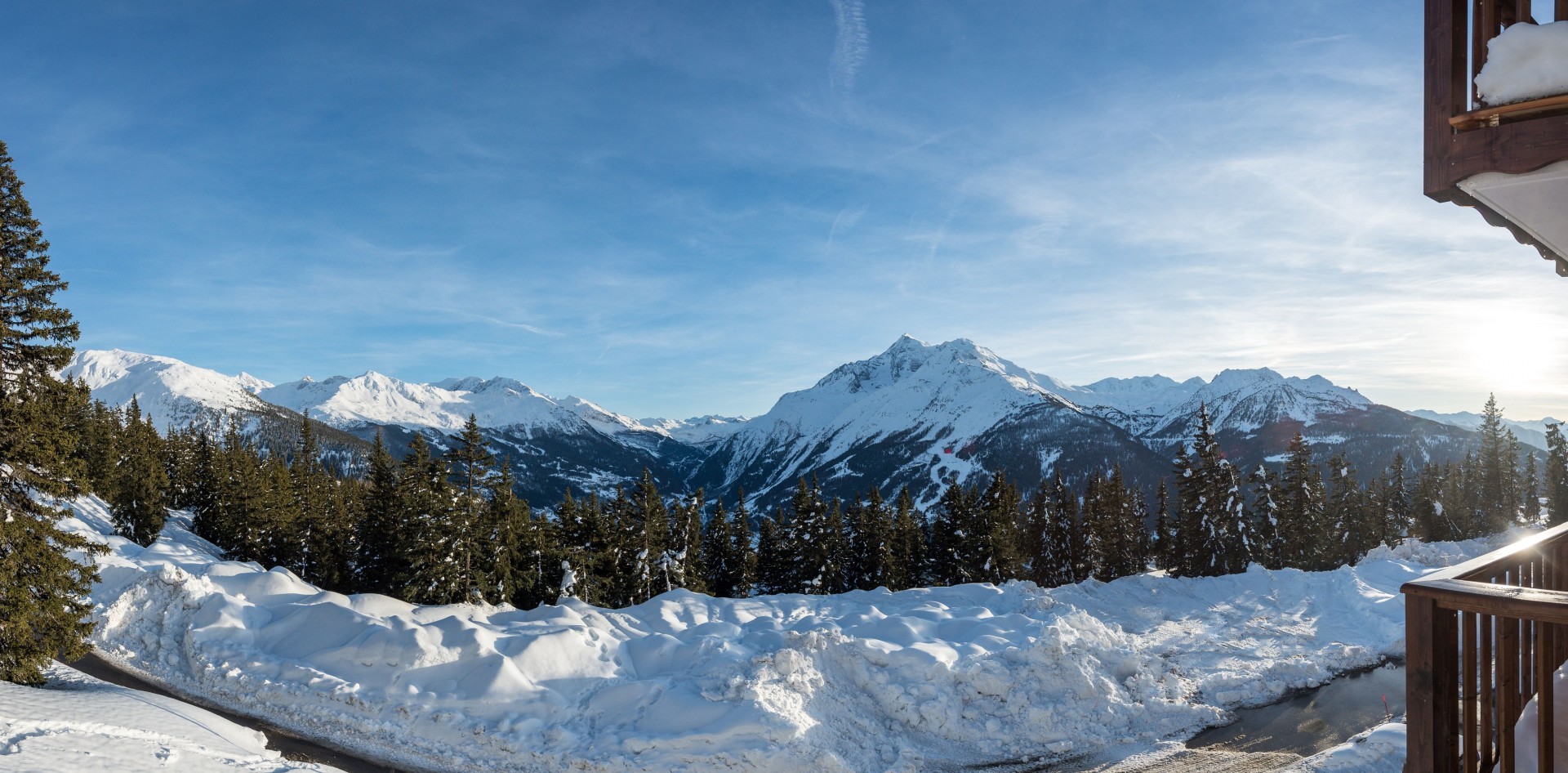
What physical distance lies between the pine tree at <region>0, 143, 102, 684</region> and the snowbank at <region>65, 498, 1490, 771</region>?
203 inches

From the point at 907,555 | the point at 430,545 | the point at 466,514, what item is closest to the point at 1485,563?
the point at 466,514

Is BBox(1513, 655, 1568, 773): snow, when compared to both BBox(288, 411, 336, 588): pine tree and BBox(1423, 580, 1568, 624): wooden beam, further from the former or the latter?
BBox(288, 411, 336, 588): pine tree

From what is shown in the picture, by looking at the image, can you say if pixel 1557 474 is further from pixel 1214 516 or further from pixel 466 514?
pixel 466 514

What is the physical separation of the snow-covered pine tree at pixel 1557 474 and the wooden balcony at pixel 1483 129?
3303 inches

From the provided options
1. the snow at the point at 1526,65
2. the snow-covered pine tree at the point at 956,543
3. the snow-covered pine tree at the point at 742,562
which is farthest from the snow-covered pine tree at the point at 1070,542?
the snow at the point at 1526,65

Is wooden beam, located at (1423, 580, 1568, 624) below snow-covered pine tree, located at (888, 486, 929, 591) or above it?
above

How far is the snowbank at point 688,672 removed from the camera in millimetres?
18641

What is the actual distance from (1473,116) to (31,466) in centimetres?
2801

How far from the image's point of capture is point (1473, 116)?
4.91m

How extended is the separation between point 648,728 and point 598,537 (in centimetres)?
2534

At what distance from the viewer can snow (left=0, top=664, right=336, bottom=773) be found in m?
12.2

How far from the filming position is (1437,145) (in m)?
5.16

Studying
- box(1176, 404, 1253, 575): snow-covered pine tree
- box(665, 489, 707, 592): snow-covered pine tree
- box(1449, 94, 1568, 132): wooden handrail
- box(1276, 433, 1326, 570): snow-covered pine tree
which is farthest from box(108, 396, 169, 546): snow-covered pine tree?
box(1276, 433, 1326, 570): snow-covered pine tree

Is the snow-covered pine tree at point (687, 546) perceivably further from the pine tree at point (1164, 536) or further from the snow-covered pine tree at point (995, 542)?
the pine tree at point (1164, 536)
